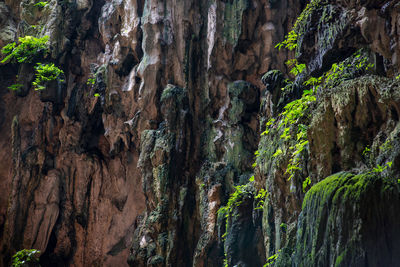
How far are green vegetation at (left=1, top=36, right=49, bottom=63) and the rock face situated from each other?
0.38 m

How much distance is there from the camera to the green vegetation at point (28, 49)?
1598cm

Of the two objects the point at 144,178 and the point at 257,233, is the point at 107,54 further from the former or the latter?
the point at 257,233

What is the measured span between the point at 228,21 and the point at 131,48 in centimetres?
429

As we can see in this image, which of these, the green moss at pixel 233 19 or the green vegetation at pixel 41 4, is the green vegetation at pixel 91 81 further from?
the green moss at pixel 233 19

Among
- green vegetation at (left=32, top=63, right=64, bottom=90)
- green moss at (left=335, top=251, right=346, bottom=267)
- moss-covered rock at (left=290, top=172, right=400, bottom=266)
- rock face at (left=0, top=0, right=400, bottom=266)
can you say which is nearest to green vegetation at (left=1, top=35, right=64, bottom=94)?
green vegetation at (left=32, top=63, right=64, bottom=90)

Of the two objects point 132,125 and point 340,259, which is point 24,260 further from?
point 340,259

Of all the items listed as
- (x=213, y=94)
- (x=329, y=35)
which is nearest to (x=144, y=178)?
(x=213, y=94)

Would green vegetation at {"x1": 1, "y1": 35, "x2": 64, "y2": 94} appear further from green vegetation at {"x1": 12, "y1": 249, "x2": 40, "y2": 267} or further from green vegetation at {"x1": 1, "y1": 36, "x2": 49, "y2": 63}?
green vegetation at {"x1": 12, "y1": 249, "x2": 40, "y2": 267}

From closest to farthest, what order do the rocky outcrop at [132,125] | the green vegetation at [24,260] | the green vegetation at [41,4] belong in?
the rocky outcrop at [132,125], the green vegetation at [24,260], the green vegetation at [41,4]

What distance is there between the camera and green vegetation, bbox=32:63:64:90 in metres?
15.6

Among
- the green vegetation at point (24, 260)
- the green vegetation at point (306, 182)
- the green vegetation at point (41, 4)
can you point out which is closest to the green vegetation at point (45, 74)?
the green vegetation at point (41, 4)

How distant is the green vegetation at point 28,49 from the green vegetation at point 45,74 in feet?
1.60

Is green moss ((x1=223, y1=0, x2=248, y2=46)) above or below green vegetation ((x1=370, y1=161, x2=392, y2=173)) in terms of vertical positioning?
above

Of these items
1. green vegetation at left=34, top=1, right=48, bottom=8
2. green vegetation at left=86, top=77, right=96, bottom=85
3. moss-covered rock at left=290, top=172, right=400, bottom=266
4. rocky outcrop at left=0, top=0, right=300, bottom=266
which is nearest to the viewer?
moss-covered rock at left=290, top=172, right=400, bottom=266
